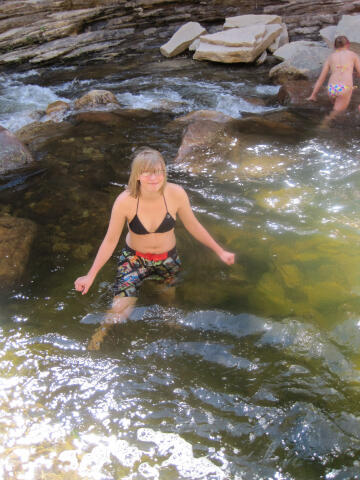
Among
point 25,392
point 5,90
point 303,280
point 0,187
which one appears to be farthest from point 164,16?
point 25,392

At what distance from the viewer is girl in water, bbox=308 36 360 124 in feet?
23.3

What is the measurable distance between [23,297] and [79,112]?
5.08 m

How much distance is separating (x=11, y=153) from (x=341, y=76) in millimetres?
5605

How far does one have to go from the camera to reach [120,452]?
7.66 feet

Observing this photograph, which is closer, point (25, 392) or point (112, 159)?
point (25, 392)

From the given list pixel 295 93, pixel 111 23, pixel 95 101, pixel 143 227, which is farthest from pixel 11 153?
pixel 111 23

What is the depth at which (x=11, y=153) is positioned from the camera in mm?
5930

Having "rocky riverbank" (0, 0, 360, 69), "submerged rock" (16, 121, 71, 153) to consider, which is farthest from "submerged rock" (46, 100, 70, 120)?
"rocky riverbank" (0, 0, 360, 69)

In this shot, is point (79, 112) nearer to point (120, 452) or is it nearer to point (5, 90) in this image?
point (5, 90)

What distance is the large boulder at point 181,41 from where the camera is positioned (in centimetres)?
1098

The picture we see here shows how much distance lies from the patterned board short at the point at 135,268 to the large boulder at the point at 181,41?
30.2 feet

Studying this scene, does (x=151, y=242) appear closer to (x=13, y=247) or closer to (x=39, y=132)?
(x=13, y=247)

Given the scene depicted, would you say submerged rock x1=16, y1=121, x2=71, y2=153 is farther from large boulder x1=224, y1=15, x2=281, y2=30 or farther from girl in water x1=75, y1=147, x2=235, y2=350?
large boulder x1=224, y1=15, x2=281, y2=30

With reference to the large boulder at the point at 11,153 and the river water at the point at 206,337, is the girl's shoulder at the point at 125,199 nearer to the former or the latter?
the river water at the point at 206,337
